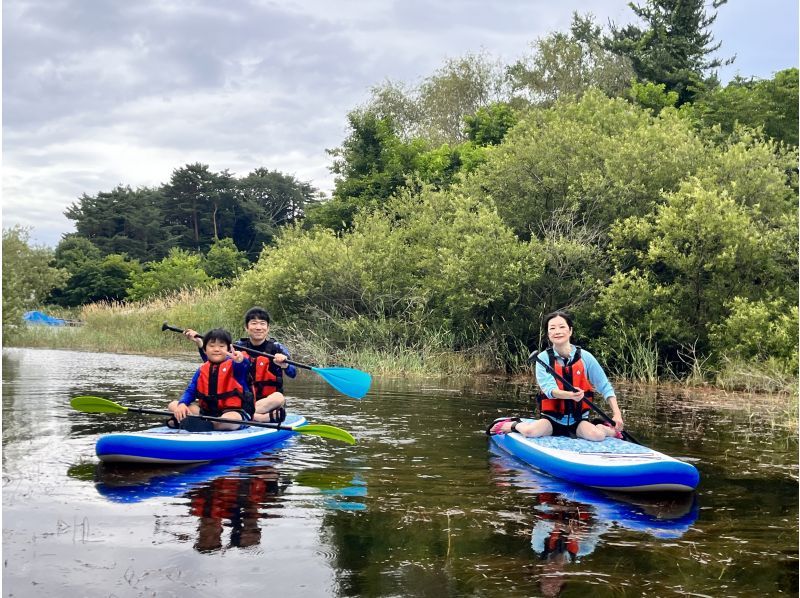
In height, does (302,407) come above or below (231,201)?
below

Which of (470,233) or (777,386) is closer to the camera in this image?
(777,386)

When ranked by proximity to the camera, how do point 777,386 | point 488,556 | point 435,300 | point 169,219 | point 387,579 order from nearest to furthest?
1. point 387,579
2. point 488,556
3. point 777,386
4. point 435,300
5. point 169,219

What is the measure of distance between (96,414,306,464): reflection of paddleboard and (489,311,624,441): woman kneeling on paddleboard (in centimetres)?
251

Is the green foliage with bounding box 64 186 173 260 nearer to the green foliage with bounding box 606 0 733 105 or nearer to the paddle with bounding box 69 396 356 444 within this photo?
the green foliage with bounding box 606 0 733 105

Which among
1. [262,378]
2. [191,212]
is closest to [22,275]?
[262,378]

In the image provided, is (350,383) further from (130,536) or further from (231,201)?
(231,201)

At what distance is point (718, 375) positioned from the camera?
14539 millimetres

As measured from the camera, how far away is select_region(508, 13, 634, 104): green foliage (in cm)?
3453

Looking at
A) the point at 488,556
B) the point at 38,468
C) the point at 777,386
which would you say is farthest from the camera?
the point at 777,386

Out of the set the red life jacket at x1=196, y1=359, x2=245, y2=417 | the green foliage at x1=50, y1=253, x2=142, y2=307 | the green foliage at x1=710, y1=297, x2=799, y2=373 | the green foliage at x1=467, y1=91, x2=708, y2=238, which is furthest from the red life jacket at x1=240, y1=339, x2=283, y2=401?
the green foliage at x1=50, y1=253, x2=142, y2=307

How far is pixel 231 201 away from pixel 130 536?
49.7 m

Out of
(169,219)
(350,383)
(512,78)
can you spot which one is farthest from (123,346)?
(169,219)

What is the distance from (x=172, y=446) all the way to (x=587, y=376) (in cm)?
345

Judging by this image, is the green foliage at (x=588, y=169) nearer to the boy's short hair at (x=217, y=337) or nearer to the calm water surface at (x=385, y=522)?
the calm water surface at (x=385, y=522)
